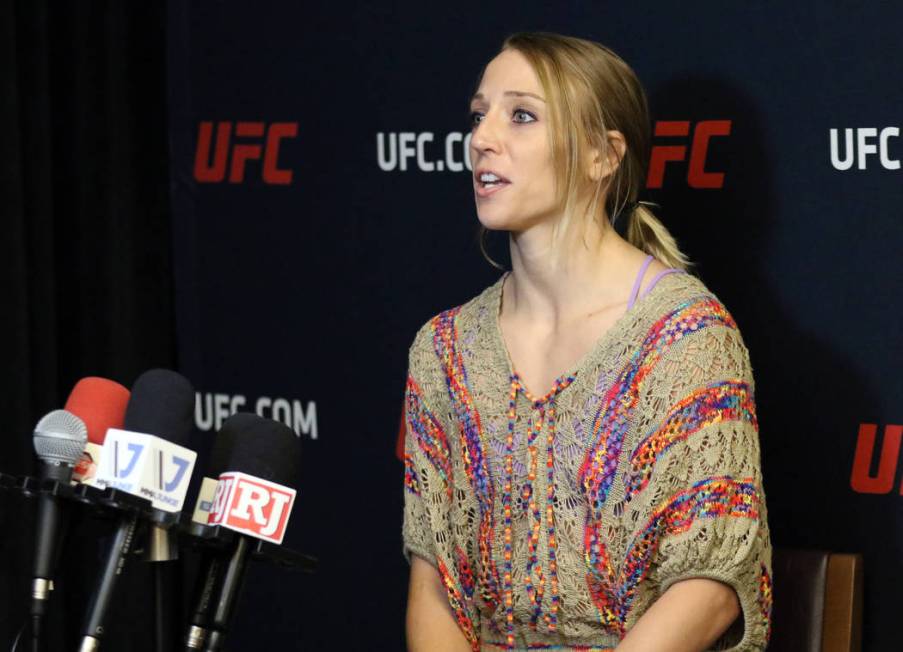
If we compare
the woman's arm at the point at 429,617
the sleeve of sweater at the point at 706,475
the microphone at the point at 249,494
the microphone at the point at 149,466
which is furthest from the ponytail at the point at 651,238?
the microphone at the point at 149,466

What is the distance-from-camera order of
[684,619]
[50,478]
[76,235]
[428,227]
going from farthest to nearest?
[76,235], [428,227], [684,619], [50,478]

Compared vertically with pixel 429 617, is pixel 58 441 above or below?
above

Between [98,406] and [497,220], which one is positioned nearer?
[98,406]

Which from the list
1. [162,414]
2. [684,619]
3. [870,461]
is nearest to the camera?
[162,414]

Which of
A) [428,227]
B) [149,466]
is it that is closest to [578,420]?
[149,466]

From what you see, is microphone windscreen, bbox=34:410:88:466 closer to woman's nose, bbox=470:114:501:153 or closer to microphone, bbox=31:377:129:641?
microphone, bbox=31:377:129:641

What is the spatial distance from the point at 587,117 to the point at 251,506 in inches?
36.8

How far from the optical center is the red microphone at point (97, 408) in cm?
179

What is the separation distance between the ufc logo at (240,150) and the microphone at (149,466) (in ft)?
5.37

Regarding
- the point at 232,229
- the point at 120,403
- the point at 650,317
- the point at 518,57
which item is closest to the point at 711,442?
the point at 650,317

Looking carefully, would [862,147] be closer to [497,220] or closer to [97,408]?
[497,220]

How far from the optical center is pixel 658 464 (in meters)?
2.18

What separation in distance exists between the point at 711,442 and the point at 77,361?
1.66 m

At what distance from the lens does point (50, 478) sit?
162cm
